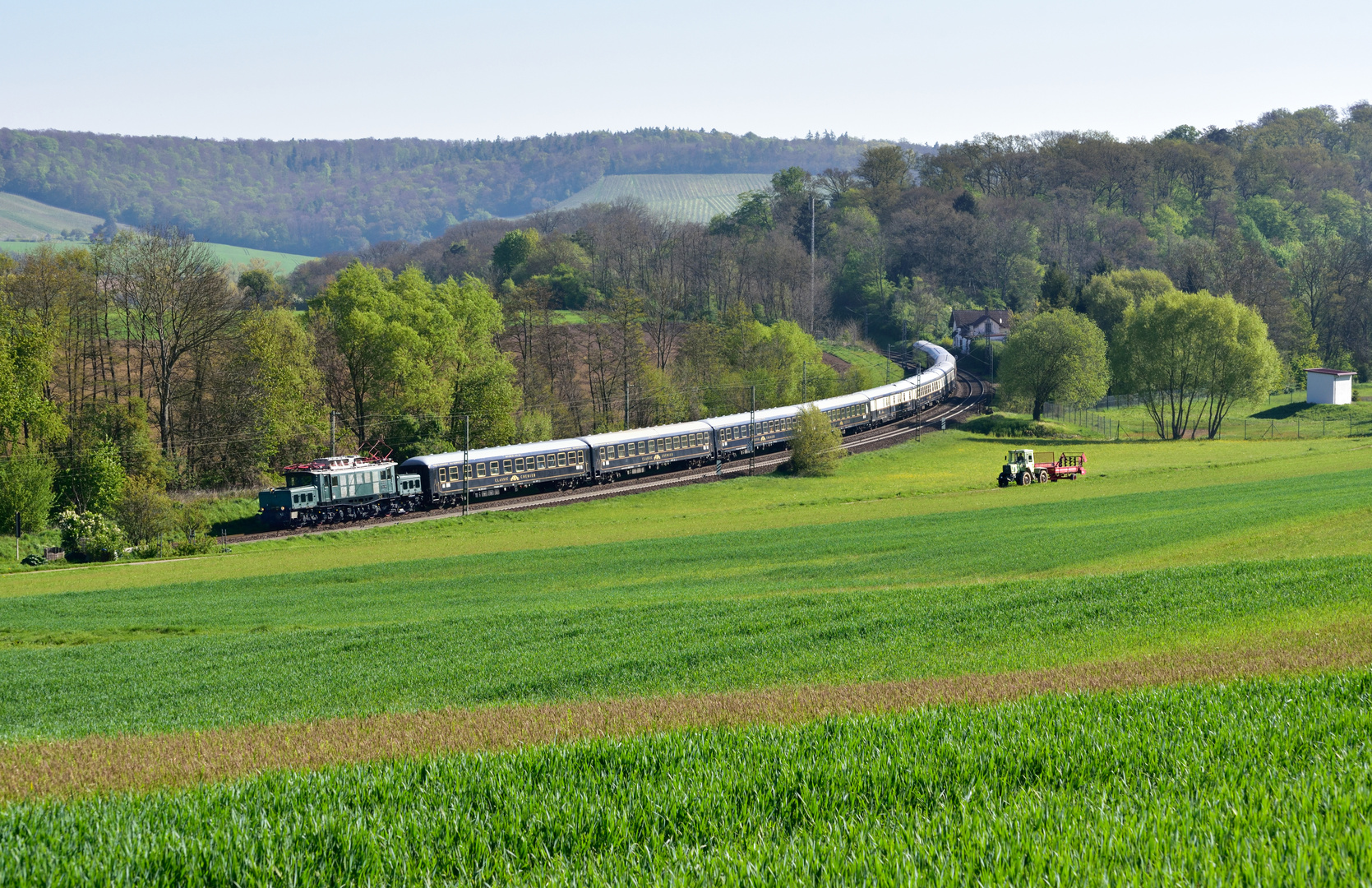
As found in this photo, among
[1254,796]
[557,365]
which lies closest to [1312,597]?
[1254,796]

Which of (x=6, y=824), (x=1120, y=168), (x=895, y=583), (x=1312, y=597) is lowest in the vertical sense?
(x=895, y=583)

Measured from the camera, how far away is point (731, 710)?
11859 millimetres

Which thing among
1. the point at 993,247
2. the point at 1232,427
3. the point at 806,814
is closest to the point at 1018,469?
the point at 1232,427

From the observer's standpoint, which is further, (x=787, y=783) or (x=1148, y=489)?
(x=1148, y=489)

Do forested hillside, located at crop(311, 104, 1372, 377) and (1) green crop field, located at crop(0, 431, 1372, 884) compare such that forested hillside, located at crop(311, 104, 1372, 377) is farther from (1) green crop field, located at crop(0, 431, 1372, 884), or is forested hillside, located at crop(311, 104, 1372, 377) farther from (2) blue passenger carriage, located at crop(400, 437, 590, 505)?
(1) green crop field, located at crop(0, 431, 1372, 884)

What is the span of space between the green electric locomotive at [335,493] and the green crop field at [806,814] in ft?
160

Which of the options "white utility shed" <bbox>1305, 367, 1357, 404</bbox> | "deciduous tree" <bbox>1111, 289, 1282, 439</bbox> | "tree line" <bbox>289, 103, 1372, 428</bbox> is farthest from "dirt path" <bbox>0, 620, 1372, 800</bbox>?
"white utility shed" <bbox>1305, 367, 1357, 404</bbox>

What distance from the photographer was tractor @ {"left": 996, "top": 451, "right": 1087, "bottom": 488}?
62531 mm

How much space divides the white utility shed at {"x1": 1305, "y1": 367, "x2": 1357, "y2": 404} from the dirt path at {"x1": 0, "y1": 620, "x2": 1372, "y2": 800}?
322 ft

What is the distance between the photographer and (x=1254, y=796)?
686 centimetres

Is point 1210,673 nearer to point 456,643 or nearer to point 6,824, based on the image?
point 6,824

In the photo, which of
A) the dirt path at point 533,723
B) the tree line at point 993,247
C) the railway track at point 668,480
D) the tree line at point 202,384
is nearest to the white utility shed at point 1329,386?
the tree line at point 993,247

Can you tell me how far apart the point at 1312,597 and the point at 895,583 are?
11473mm

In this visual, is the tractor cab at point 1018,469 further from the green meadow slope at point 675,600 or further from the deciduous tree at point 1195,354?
the deciduous tree at point 1195,354
